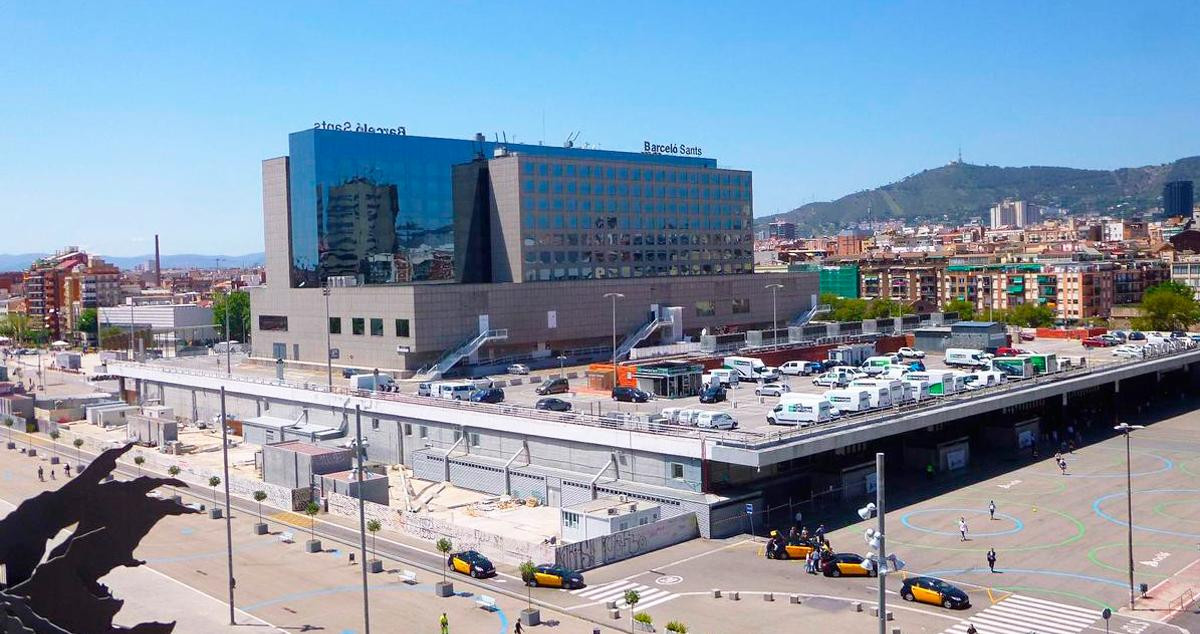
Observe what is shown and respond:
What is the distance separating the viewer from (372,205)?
11269cm

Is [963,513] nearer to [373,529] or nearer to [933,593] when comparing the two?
[933,593]

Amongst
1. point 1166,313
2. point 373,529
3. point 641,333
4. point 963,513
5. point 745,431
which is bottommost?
point 963,513

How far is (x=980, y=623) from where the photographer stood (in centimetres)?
3334

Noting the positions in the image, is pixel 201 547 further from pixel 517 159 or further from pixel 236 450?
pixel 517 159

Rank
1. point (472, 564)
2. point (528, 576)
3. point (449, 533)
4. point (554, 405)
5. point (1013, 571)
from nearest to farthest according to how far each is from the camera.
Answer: point (528, 576) < point (1013, 571) < point (472, 564) < point (449, 533) < point (554, 405)

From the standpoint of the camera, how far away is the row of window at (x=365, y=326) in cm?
8225

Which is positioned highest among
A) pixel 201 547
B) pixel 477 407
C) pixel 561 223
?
pixel 561 223

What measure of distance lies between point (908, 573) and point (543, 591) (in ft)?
42.8

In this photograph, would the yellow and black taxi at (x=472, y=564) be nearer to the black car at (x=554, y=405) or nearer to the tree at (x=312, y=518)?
the tree at (x=312, y=518)

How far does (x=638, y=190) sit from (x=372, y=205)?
28.6m

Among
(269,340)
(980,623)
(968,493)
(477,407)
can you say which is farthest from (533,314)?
(980,623)

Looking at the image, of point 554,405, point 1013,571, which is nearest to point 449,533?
point 554,405

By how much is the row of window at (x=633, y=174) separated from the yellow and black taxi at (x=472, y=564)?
2278 inches

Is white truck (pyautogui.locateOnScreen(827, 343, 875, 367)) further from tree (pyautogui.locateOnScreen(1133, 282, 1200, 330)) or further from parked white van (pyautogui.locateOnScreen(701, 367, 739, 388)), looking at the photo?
tree (pyautogui.locateOnScreen(1133, 282, 1200, 330))
